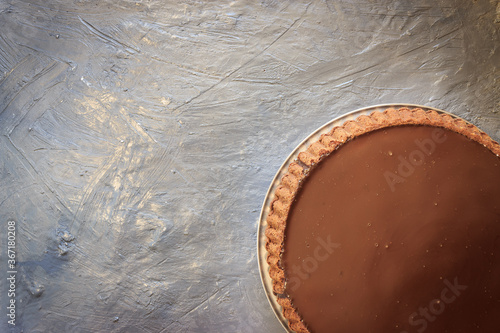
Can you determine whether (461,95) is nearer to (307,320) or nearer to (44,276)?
(307,320)

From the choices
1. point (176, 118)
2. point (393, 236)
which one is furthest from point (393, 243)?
point (176, 118)

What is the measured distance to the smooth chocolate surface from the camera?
5.87 ft

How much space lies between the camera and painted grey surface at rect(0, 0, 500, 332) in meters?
2.53

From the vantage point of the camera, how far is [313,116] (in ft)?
8.56

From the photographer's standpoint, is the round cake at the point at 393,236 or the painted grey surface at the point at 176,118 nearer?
the round cake at the point at 393,236

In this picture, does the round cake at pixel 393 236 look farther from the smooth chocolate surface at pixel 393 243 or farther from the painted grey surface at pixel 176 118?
the painted grey surface at pixel 176 118

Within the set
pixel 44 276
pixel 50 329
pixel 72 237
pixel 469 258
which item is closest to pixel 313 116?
pixel 469 258

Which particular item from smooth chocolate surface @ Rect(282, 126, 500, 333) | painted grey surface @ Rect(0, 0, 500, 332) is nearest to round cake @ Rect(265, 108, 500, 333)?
smooth chocolate surface @ Rect(282, 126, 500, 333)

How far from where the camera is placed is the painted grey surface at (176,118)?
253 centimetres

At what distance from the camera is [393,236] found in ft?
5.89

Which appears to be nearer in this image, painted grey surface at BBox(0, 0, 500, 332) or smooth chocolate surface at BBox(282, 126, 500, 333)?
smooth chocolate surface at BBox(282, 126, 500, 333)

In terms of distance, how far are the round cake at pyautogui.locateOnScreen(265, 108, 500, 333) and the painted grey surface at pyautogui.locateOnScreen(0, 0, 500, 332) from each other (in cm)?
79

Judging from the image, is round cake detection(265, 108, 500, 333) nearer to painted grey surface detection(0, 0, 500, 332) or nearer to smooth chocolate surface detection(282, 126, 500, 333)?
smooth chocolate surface detection(282, 126, 500, 333)

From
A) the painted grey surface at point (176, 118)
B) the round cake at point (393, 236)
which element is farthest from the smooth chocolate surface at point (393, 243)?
the painted grey surface at point (176, 118)
